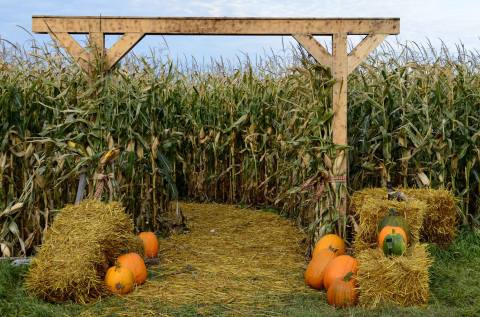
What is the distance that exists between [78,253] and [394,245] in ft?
9.79

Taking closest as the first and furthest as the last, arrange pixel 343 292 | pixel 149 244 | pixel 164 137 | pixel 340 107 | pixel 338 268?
pixel 343 292 → pixel 338 268 → pixel 149 244 → pixel 340 107 → pixel 164 137

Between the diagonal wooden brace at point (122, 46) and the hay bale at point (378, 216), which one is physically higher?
the diagonal wooden brace at point (122, 46)

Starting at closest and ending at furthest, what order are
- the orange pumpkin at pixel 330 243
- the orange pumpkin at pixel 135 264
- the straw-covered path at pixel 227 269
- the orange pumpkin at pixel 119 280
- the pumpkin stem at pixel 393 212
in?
the straw-covered path at pixel 227 269 → the orange pumpkin at pixel 119 280 → the orange pumpkin at pixel 135 264 → the pumpkin stem at pixel 393 212 → the orange pumpkin at pixel 330 243

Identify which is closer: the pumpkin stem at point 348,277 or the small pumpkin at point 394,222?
the pumpkin stem at point 348,277

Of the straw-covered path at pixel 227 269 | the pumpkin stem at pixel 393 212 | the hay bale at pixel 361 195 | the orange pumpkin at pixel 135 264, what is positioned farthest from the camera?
the hay bale at pixel 361 195

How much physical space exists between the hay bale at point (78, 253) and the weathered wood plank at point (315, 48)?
3.08 meters

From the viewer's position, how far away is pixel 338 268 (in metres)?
5.82

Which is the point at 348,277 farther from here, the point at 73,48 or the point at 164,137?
the point at 73,48

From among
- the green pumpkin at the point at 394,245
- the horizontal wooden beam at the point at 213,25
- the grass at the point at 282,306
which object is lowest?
the grass at the point at 282,306

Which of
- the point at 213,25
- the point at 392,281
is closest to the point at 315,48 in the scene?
the point at 213,25

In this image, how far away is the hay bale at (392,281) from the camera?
541 centimetres

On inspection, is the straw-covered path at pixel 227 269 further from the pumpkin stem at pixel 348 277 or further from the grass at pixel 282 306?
the pumpkin stem at pixel 348 277

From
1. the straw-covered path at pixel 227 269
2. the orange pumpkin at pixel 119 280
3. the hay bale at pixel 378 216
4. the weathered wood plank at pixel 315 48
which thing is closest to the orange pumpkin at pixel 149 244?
the straw-covered path at pixel 227 269

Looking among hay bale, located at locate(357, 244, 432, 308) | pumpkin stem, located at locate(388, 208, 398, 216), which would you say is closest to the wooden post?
pumpkin stem, located at locate(388, 208, 398, 216)
